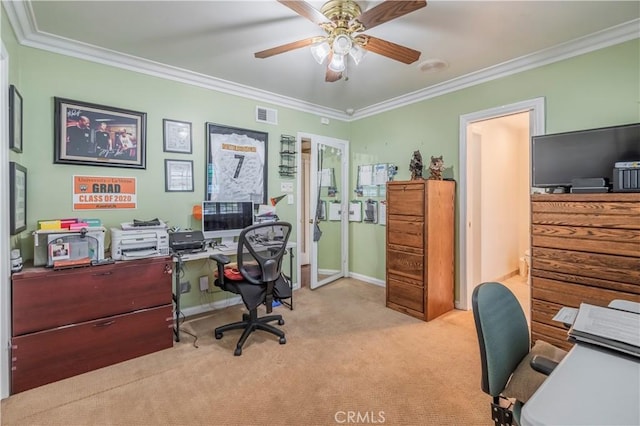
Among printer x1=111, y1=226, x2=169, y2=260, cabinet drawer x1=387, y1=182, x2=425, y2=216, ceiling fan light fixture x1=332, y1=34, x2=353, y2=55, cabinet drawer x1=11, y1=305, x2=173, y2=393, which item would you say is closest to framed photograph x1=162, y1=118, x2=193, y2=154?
printer x1=111, y1=226, x2=169, y2=260

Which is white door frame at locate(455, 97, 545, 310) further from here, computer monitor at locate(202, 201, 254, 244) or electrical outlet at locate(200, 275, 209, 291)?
electrical outlet at locate(200, 275, 209, 291)

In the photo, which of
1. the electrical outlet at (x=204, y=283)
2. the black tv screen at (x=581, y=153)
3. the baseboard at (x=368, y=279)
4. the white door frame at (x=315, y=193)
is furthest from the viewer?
the baseboard at (x=368, y=279)

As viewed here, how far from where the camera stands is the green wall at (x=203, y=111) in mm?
2338

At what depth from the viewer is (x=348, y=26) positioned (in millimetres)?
1875

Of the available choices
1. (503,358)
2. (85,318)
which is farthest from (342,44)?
(85,318)

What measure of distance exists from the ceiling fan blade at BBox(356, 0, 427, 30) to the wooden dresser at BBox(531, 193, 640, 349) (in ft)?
5.31

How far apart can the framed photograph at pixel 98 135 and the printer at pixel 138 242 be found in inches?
28.2

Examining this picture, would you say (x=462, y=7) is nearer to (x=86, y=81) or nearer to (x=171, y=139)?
(x=171, y=139)

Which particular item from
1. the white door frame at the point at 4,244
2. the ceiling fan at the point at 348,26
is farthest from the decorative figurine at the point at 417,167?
the white door frame at the point at 4,244

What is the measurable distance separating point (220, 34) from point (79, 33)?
107cm

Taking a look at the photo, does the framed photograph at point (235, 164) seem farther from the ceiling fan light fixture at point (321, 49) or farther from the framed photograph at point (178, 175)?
the ceiling fan light fixture at point (321, 49)

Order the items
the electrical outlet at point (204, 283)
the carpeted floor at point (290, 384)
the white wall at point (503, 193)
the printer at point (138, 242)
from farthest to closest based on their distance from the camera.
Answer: the white wall at point (503, 193) < the electrical outlet at point (204, 283) < the printer at point (138, 242) < the carpeted floor at point (290, 384)

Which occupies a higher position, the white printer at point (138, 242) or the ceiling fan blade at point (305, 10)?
the ceiling fan blade at point (305, 10)

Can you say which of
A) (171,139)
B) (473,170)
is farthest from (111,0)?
(473,170)
